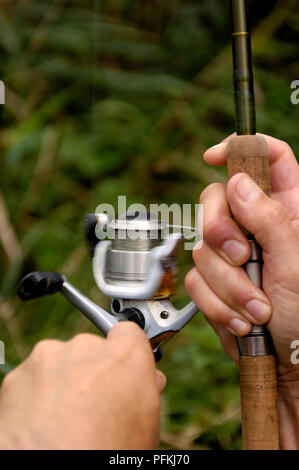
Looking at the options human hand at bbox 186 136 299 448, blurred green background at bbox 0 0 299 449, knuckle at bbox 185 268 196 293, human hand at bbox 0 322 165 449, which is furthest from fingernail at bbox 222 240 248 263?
blurred green background at bbox 0 0 299 449

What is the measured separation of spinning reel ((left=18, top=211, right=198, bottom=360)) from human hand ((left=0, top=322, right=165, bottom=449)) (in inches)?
7.5

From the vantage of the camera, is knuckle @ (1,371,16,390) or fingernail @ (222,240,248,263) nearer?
knuckle @ (1,371,16,390)

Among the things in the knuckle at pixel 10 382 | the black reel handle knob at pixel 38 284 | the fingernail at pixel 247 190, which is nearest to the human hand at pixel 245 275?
the fingernail at pixel 247 190

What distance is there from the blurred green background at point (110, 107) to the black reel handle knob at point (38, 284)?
1313 millimetres

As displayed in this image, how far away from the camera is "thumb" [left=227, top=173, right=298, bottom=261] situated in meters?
0.95

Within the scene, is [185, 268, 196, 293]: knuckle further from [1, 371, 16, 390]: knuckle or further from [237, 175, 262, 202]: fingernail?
[1, 371, 16, 390]: knuckle

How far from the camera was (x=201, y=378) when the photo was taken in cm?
211

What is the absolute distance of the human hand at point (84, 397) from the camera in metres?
0.66

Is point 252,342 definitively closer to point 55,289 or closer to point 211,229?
point 211,229

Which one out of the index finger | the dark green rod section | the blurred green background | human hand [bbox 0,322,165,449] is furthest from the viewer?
the blurred green background

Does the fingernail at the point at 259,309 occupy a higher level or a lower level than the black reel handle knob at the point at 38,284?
lower

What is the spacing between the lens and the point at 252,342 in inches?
38.6

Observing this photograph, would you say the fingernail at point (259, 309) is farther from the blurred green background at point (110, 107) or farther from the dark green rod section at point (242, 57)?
the blurred green background at point (110, 107)

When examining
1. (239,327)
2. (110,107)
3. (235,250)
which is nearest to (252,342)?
(239,327)
